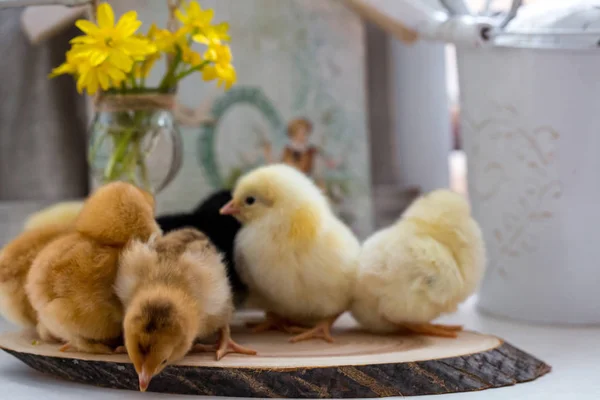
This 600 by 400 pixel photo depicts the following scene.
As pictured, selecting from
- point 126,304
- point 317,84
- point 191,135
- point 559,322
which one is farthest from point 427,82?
point 126,304

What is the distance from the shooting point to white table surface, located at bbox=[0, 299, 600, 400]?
74 centimetres

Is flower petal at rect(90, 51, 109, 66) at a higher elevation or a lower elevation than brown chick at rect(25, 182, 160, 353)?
higher

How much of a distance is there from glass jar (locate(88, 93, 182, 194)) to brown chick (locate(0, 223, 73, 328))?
0.11 metres

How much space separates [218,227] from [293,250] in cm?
11

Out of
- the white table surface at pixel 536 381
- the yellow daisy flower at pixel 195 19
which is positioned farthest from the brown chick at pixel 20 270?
the yellow daisy flower at pixel 195 19

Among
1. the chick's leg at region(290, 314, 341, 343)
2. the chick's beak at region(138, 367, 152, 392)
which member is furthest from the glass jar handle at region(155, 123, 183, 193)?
the chick's beak at region(138, 367, 152, 392)

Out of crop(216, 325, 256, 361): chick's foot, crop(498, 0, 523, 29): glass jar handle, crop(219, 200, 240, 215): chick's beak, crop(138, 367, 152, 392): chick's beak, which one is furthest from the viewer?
crop(498, 0, 523, 29): glass jar handle

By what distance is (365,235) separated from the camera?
1312mm

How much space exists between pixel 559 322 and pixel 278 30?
61 centimetres

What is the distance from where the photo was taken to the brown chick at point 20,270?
2.79 feet

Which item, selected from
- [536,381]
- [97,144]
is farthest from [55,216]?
[536,381]

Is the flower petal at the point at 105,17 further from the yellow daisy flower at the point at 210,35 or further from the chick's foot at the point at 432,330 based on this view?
the chick's foot at the point at 432,330

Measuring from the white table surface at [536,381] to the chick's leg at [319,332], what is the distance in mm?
170

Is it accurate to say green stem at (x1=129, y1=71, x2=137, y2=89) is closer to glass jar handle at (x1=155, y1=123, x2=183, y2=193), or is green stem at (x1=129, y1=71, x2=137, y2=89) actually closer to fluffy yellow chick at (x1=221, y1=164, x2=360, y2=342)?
glass jar handle at (x1=155, y1=123, x2=183, y2=193)
